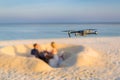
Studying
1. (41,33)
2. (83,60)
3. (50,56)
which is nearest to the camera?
(83,60)

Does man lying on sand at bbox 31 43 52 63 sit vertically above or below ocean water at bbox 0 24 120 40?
above

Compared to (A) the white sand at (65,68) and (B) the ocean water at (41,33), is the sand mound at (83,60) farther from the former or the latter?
(B) the ocean water at (41,33)

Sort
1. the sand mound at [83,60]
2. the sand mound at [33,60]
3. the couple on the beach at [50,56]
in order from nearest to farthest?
the sand mound at [33,60]
the sand mound at [83,60]
the couple on the beach at [50,56]

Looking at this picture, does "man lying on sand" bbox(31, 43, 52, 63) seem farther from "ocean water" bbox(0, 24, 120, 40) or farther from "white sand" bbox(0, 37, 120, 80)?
"ocean water" bbox(0, 24, 120, 40)

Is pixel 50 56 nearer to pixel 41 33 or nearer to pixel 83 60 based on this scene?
pixel 83 60

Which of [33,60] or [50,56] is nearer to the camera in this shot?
[33,60]

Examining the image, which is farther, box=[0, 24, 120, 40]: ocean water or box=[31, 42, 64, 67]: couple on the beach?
box=[0, 24, 120, 40]: ocean water

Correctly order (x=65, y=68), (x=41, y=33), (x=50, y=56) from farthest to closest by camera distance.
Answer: (x=41, y=33) → (x=50, y=56) → (x=65, y=68)

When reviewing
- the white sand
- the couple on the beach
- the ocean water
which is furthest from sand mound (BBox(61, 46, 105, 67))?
the ocean water

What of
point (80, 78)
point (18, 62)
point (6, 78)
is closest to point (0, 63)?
point (18, 62)

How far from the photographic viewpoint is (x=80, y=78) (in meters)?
10.1

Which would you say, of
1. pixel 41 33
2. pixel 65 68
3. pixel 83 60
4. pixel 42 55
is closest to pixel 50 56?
pixel 42 55

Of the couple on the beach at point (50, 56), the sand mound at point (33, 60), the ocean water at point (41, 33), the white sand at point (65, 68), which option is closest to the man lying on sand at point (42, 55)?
the couple on the beach at point (50, 56)

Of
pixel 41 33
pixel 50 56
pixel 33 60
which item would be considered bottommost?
pixel 41 33
